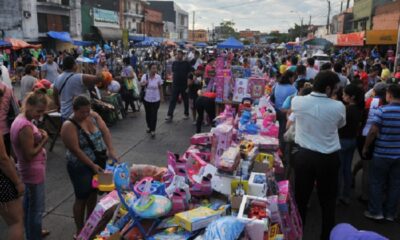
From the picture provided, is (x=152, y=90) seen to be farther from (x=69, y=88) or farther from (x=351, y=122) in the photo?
(x=351, y=122)

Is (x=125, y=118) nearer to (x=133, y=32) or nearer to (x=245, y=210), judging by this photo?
(x=245, y=210)

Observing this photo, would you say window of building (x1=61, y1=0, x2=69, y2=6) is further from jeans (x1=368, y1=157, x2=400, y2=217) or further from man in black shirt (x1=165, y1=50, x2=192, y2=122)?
jeans (x1=368, y1=157, x2=400, y2=217)

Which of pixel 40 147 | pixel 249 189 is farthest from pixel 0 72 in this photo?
pixel 249 189

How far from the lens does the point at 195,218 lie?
Result: 2.77m

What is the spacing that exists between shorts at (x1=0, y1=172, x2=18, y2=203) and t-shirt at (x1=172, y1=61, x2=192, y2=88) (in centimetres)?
744

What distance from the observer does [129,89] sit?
37.6 ft

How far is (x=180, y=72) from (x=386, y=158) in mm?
6693

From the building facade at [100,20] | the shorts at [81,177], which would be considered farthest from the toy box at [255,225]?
the building facade at [100,20]

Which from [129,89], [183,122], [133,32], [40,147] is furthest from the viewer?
[133,32]

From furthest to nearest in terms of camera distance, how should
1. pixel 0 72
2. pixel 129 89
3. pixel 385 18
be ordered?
pixel 385 18
pixel 129 89
pixel 0 72

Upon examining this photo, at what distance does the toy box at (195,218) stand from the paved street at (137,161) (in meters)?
1.93

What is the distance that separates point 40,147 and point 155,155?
395 cm

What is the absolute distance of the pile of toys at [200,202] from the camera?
2.77 metres

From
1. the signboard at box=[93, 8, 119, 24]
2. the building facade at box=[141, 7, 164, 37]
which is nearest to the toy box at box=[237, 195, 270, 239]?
the signboard at box=[93, 8, 119, 24]
